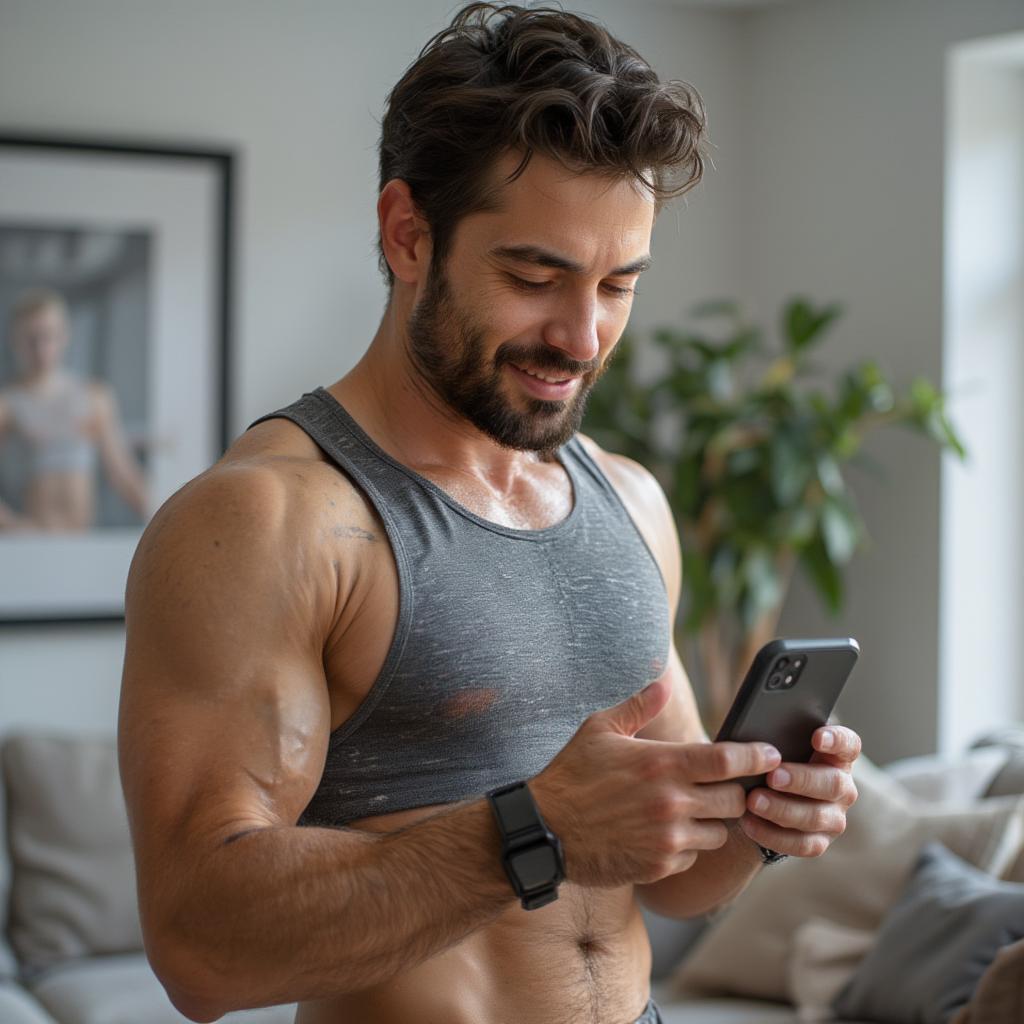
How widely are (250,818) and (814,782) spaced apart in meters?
0.44

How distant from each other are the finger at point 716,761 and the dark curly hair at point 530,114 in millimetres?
517

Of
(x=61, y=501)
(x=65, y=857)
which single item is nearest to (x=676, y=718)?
(x=65, y=857)

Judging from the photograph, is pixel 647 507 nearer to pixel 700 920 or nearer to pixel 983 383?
pixel 700 920

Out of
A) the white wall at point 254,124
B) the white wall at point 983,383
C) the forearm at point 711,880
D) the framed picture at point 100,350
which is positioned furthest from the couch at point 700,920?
the forearm at point 711,880

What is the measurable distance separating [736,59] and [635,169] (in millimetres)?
3406

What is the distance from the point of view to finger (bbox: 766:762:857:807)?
3.67 feet

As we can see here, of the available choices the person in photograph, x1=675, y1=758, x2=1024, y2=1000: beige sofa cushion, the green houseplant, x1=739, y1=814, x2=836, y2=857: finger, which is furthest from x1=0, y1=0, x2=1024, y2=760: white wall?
x1=739, y1=814, x2=836, y2=857: finger

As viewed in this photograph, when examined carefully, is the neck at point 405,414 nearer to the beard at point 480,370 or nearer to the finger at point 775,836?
the beard at point 480,370

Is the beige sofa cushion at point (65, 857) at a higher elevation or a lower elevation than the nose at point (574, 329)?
lower

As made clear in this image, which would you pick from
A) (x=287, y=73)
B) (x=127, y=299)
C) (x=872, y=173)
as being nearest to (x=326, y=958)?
(x=127, y=299)

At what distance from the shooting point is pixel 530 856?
103 centimetres

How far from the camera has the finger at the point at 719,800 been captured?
1.06 meters

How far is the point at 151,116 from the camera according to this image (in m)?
3.67

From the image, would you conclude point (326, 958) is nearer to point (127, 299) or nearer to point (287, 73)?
point (127, 299)
